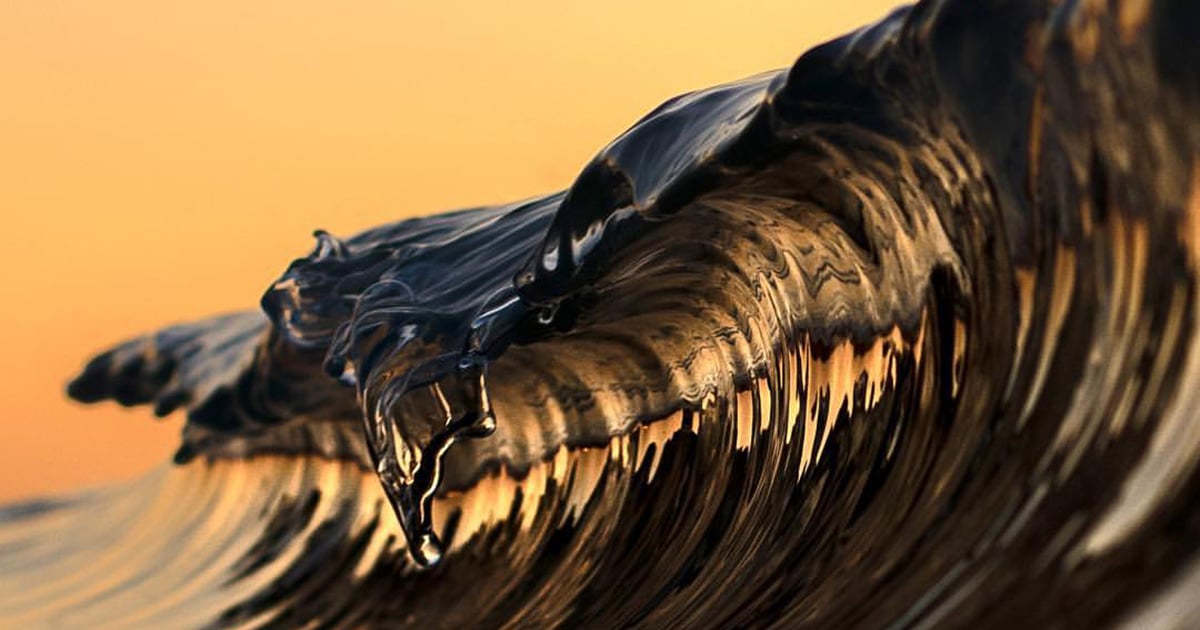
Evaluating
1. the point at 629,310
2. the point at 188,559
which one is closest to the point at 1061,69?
the point at 629,310

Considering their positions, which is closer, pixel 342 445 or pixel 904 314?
pixel 904 314

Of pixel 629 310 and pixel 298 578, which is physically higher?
pixel 629 310

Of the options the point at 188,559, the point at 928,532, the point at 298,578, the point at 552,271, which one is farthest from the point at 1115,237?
the point at 188,559

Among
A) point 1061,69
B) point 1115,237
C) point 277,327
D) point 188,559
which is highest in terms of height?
point 1061,69

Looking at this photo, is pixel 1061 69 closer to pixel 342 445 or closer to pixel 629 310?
pixel 629 310

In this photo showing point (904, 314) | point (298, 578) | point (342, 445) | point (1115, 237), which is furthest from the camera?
point (342, 445)

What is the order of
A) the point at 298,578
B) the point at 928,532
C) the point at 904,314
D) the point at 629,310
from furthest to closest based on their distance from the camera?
the point at 298,578
the point at 629,310
the point at 904,314
the point at 928,532
